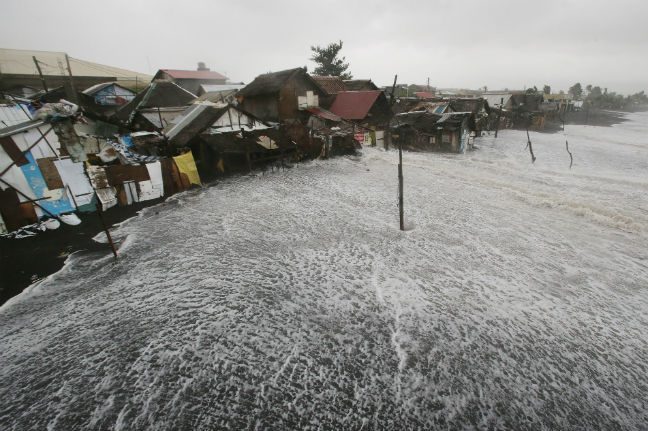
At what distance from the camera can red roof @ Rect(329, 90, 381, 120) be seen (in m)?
29.3

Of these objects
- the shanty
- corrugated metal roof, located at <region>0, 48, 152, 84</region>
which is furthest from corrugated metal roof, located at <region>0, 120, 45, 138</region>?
corrugated metal roof, located at <region>0, 48, 152, 84</region>

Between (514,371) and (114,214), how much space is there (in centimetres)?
1404

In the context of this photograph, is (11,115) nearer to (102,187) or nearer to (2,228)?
(102,187)

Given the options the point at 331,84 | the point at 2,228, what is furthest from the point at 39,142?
the point at 331,84

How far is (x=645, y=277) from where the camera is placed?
8.31 metres

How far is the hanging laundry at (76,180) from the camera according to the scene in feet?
34.5

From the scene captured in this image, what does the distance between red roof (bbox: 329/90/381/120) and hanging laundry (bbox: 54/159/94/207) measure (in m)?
23.5

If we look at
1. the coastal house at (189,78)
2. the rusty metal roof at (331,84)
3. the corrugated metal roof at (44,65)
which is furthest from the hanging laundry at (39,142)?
the coastal house at (189,78)

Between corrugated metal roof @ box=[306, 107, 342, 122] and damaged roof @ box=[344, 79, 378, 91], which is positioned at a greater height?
damaged roof @ box=[344, 79, 378, 91]

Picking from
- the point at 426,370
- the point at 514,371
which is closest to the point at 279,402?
the point at 426,370

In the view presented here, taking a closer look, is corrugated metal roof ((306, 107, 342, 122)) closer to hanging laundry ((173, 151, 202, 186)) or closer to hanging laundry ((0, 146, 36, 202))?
hanging laundry ((173, 151, 202, 186))

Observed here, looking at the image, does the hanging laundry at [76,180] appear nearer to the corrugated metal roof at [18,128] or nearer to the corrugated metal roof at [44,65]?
the corrugated metal roof at [18,128]

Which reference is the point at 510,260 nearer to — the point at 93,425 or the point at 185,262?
the point at 185,262

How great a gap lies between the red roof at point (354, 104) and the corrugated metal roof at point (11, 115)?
23.9m
